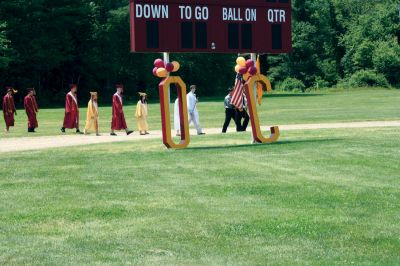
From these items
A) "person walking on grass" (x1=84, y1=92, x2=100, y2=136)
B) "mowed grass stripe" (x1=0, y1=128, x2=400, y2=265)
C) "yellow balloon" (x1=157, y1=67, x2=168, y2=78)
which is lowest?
"mowed grass stripe" (x1=0, y1=128, x2=400, y2=265)

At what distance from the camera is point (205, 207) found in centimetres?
1252

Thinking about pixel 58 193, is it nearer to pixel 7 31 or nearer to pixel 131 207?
pixel 131 207

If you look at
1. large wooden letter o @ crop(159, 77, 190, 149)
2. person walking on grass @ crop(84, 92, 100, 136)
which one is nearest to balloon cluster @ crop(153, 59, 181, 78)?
large wooden letter o @ crop(159, 77, 190, 149)

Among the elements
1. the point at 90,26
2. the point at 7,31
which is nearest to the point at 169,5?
the point at 7,31

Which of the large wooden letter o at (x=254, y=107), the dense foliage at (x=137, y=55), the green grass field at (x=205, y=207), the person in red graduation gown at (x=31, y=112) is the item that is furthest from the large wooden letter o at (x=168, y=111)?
the dense foliage at (x=137, y=55)

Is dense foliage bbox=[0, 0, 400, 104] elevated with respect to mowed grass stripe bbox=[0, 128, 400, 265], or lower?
elevated

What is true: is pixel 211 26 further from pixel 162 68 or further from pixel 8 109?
pixel 8 109

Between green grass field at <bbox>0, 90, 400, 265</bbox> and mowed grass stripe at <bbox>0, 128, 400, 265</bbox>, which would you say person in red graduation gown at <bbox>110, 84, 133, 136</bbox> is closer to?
green grass field at <bbox>0, 90, 400, 265</bbox>

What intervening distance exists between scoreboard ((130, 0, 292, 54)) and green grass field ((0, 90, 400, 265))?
3217 millimetres

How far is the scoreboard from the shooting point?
902 inches

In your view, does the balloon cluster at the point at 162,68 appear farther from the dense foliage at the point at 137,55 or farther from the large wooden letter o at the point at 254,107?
the dense foliage at the point at 137,55

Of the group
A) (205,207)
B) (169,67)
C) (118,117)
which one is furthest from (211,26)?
(205,207)

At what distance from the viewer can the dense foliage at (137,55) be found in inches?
2731

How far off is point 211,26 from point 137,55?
54.1 meters
